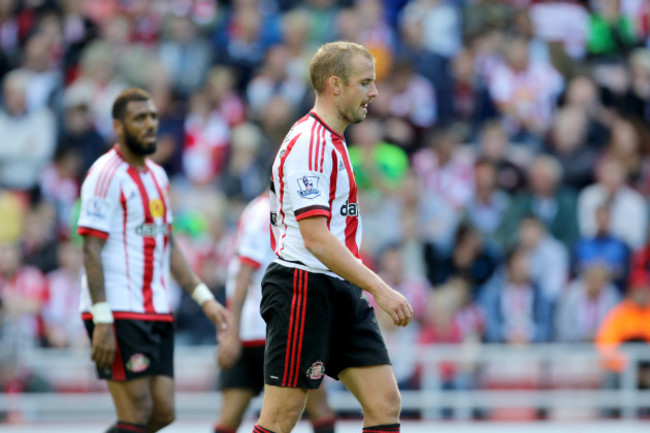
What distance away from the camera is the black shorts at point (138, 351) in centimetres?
727

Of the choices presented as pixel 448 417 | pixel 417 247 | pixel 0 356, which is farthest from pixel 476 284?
pixel 0 356

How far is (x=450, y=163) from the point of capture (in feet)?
44.0

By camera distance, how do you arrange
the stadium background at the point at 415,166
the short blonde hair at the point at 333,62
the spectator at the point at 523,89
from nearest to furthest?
the short blonde hair at the point at 333,62, the stadium background at the point at 415,166, the spectator at the point at 523,89

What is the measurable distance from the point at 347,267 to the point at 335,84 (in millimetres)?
1014

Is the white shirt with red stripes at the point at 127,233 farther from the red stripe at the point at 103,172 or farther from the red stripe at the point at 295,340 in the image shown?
the red stripe at the point at 295,340

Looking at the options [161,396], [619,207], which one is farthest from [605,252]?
[161,396]

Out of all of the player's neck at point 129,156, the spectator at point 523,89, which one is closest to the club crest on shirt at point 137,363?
the player's neck at point 129,156

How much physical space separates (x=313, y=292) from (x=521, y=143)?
316 inches

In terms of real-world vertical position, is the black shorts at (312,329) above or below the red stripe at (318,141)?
below

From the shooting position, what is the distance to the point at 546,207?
13031 millimetres

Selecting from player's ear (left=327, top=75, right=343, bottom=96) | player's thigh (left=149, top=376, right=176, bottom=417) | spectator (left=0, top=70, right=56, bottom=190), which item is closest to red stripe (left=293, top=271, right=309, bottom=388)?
player's ear (left=327, top=75, right=343, bottom=96)

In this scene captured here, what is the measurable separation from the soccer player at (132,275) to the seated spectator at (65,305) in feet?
16.5

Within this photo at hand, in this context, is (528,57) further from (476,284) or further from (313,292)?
(313,292)

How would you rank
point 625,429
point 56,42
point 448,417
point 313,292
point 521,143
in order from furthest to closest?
point 56,42 < point 521,143 < point 448,417 < point 625,429 < point 313,292
